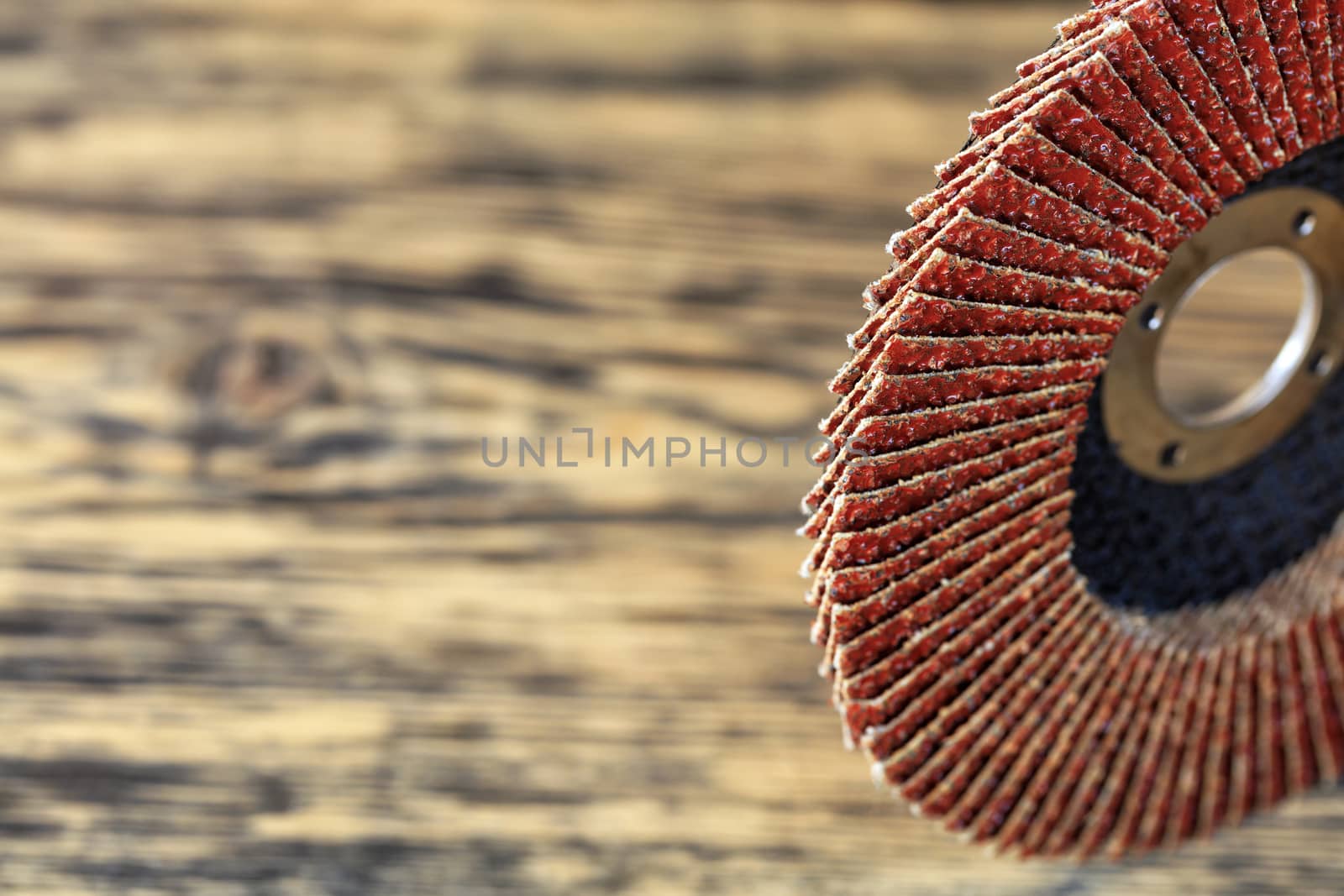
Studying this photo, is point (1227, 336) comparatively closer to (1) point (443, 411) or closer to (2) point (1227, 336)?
(2) point (1227, 336)

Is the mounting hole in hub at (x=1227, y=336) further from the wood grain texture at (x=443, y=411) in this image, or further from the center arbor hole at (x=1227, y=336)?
the wood grain texture at (x=443, y=411)

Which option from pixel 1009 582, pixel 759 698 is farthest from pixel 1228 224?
pixel 759 698

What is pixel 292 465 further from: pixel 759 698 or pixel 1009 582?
pixel 1009 582

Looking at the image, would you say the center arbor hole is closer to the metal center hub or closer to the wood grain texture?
the wood grain texture

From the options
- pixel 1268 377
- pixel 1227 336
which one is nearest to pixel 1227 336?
pixel 1227 336

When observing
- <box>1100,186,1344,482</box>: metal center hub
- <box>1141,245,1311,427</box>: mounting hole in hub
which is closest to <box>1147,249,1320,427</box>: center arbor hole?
<box>1141,245,1311,427</box>: mounting hole in hub

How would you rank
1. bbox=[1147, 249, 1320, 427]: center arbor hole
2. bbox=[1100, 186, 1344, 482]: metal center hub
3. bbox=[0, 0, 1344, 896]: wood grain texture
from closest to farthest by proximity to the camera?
1. bbox=[1100, 186, 1344, 482]: metal center hub
2. bbox=[0, 0, 1344, 896]: wood grain texture
3. bbox=[1147, 249, 1320, 427]: center arbor hole

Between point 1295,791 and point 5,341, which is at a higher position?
point 5,341
